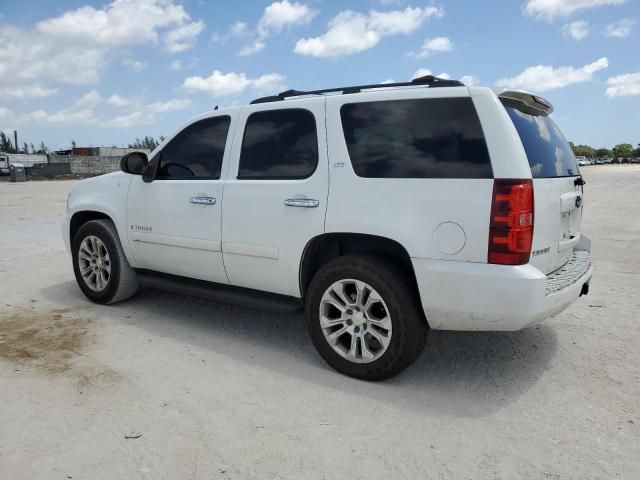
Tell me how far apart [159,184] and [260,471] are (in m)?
2.83

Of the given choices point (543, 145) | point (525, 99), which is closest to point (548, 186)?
point (543, 145)

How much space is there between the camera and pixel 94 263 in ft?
16.3

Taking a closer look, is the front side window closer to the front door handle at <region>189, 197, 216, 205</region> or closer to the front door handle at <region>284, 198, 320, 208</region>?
the front door handle at <region>189, 197, 216, 205</region>

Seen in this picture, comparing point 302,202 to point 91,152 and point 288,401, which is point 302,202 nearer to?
point 288,401

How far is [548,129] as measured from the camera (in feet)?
11.8

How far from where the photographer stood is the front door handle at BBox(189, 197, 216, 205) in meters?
3.96

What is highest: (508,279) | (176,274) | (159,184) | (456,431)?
(159,184)

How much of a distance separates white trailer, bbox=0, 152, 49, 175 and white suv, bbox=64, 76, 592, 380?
136ft

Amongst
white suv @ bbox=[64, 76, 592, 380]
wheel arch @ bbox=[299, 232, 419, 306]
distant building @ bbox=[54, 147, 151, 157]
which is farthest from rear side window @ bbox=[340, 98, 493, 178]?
distant building @ bbox=[54, 147, 151, 157]

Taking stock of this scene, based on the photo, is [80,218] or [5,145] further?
[5,145]

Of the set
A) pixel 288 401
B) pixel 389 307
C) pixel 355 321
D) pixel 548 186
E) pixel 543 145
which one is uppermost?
pixel 543 145

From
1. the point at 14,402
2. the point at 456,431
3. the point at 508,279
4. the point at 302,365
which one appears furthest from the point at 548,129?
the point at 14,402

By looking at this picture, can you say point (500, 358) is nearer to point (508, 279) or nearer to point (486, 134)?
point (508, 279)

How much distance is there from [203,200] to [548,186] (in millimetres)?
2518
